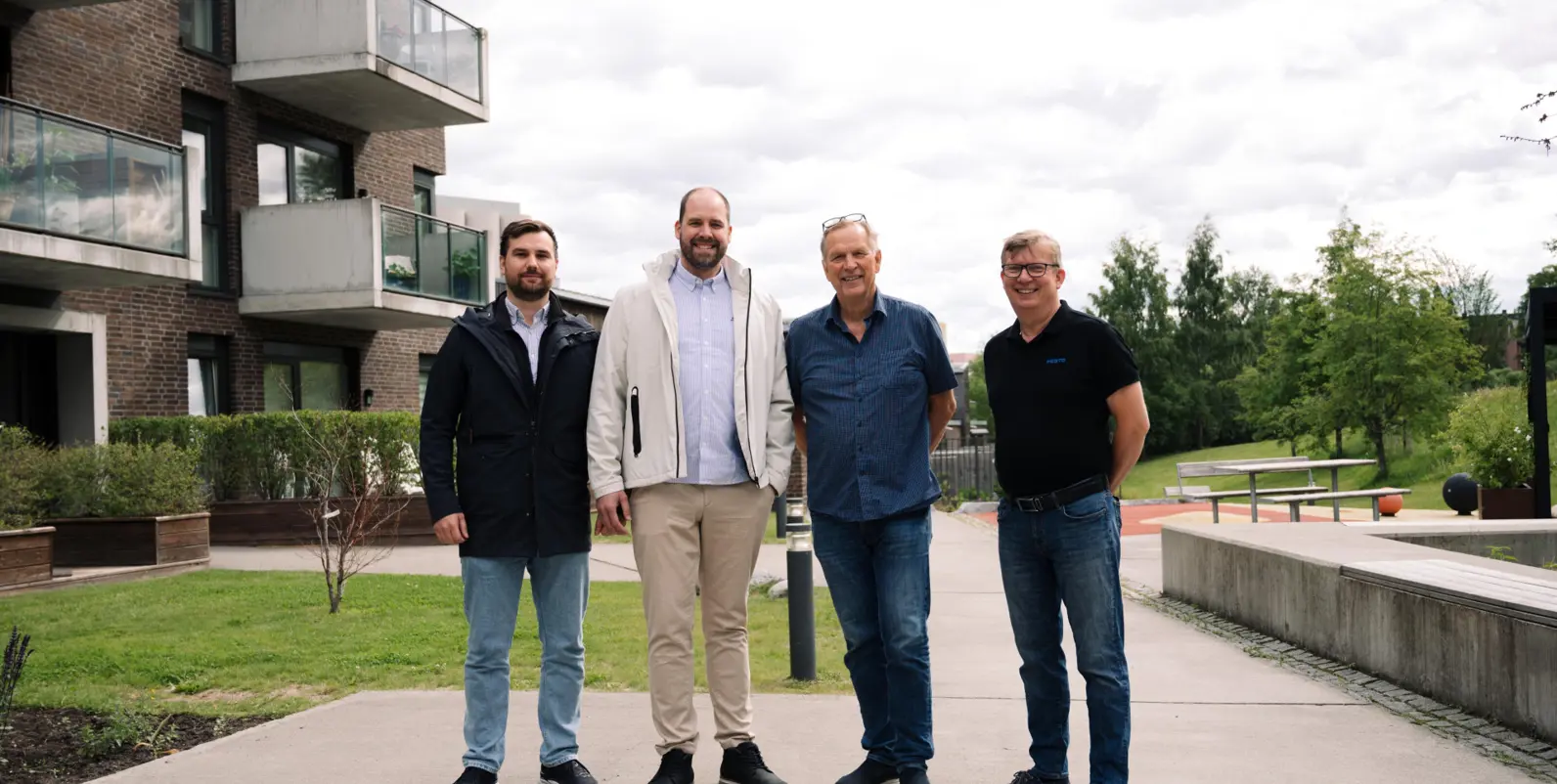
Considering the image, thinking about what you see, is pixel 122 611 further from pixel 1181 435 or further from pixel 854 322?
pixel 1181 435

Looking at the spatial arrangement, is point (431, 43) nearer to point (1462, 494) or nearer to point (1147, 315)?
point (1462, 494)

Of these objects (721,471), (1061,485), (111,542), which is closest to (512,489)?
(721,471)

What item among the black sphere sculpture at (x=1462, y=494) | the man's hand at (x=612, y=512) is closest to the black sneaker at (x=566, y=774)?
the man's hand at (x=612, y=512)

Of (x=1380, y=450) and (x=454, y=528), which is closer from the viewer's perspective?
(x=454, y=528)

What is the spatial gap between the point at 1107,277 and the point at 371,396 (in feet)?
174

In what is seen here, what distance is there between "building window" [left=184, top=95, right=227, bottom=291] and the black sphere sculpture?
1826 cm

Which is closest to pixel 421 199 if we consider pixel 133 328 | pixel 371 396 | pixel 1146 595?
pixel 371 396

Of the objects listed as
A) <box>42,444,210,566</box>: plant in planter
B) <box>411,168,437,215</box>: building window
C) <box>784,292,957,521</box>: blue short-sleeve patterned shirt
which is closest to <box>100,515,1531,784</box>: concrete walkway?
<box>784,292,957,521</box>: blue short-sleeve patterned shirt

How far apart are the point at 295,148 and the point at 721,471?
56.8 ft

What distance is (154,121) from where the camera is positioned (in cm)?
1689

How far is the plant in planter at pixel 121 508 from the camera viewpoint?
12.7m

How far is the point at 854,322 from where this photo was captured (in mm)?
4742

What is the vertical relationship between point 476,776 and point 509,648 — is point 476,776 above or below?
below

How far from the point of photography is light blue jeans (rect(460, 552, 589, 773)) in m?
4.61
